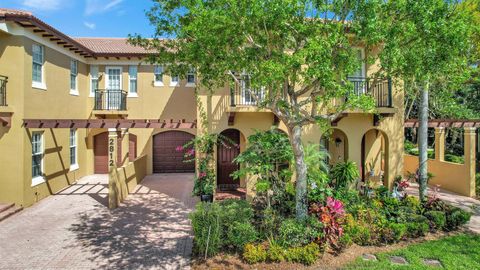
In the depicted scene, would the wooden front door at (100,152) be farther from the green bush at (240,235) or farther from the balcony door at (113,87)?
the green bush at (240,235)

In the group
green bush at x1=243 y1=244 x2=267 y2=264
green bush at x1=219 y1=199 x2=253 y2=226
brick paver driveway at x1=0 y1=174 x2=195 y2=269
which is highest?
green bush at x1=219 y1=199 x2=253 y2=226

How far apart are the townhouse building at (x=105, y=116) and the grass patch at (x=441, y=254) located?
14.1ft

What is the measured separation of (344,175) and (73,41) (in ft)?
47.5

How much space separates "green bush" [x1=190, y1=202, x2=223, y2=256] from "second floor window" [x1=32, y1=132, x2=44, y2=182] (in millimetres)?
9506

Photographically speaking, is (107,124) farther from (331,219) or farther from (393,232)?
(393,232)

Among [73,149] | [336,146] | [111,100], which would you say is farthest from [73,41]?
[336,146]

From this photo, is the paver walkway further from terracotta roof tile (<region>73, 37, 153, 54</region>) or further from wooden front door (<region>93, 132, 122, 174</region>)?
wooden front door (<region>93, 132, 122, 174</region>)

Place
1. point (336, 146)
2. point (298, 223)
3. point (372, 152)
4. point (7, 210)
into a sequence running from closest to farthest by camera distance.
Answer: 1. point (298, 223)
2. point (7, 210)
3. point (372, 152)
4. point (336, 146)

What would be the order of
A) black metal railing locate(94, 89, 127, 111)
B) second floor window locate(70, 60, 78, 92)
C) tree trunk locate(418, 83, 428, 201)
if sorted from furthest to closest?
1. black metal railing locate(94, 89, 127, 111)
2. second floor window locate(70, 60, 78, 92)
3. tree trunk locate(418, 83, 428, 201)

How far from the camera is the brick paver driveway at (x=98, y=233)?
839cm

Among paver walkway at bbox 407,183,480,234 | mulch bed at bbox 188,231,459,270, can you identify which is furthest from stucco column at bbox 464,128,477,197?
mulch bed at bbox 188,231,459,270

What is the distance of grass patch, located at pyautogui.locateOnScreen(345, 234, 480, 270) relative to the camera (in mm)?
7711

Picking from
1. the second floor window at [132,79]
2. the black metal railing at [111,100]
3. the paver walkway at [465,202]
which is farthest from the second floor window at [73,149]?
the paver walkway at [465,202]

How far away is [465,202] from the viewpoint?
14.1m
